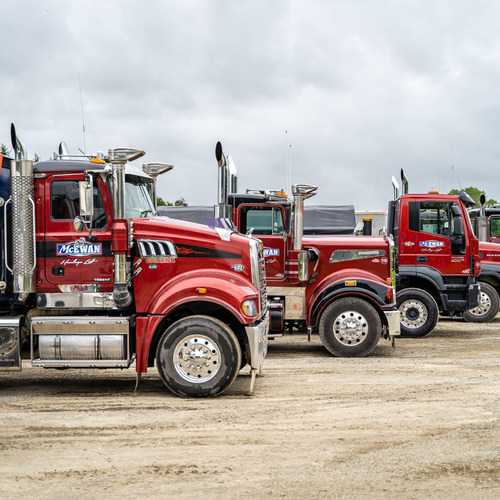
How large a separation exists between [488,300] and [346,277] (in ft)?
20.5

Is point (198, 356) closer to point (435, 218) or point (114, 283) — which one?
point (114, 283)

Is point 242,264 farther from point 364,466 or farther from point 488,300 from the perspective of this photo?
point 488,300

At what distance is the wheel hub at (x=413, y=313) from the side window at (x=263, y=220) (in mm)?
3440

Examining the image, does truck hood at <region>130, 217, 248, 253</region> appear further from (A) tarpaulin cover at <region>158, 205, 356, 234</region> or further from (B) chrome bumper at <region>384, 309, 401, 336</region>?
(A) tarpaulin cover at <region>158, 205, 356, 234</region>

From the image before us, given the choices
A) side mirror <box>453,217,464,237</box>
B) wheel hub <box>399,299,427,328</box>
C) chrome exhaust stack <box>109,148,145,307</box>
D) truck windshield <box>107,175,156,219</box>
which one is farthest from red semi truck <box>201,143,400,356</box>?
side mirror <box>453,217,464,237</box>

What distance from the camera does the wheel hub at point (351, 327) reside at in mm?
11102

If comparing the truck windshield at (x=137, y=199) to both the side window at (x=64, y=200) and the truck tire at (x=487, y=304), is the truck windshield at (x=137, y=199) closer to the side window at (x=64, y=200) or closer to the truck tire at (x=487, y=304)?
the side window at (x=64, y=200)

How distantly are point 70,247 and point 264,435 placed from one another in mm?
3277

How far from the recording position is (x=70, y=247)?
27.0 feet

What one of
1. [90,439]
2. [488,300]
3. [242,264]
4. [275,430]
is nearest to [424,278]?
[488,300]

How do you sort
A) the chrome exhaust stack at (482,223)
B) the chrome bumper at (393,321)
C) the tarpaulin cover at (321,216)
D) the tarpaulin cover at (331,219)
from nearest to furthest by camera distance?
the chrome bumper at (393,321) → the chrome exhaust stack at (482,223) → the tarpaulin cover at (321,216) → the tarpaulin cover at (331,219)

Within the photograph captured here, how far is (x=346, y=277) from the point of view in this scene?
1130 cm

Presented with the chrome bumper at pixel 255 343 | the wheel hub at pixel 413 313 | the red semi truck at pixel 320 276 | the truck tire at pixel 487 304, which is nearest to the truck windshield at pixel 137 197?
the red semi truck at pixel 320 276

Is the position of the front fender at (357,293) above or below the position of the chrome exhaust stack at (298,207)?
below
